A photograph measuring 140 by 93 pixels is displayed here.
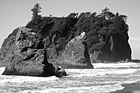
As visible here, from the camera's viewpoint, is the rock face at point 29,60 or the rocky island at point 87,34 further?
the rocky island at point 87,34

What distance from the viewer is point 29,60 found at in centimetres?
3016

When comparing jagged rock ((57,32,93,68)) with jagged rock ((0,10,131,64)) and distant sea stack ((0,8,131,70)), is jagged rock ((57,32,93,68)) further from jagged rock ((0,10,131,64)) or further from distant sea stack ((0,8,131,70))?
jagged rock ((0,10,131,64))

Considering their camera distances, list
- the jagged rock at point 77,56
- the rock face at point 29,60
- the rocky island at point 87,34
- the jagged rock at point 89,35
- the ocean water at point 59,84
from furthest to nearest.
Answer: the jagged rock at point 89,35 → the rocky island at point 87,34 → the jagged rock at point 77,56 → the rock face at point 29,60 → the ocean water at point 59,84

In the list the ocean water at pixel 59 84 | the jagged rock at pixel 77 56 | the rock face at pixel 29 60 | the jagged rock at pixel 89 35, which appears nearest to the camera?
the ocean water at pixel 59 84

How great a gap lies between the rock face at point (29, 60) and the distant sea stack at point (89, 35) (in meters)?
56.1

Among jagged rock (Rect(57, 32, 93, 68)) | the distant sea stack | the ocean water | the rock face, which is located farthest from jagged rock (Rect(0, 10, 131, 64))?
the ocean water

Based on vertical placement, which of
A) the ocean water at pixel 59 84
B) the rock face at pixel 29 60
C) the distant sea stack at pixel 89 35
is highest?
the distant sea stack at pixel 89 35

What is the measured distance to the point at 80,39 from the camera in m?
51.6

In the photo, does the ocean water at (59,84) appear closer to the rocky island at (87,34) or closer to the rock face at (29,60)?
the rock face at (29,60)

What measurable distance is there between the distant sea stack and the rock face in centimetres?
5612

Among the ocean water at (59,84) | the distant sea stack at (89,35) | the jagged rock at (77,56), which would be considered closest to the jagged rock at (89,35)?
the distant sea stack at (89,35)

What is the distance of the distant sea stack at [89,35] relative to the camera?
92.8 metres

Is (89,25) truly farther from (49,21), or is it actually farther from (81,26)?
(49,21)

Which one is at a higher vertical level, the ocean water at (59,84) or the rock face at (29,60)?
the rock face at (29,60)
